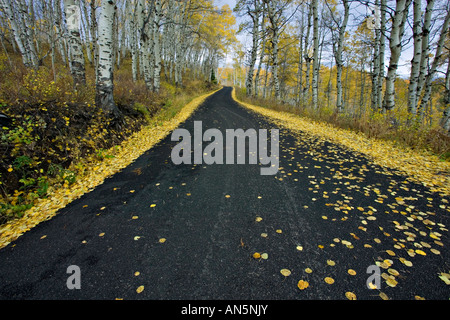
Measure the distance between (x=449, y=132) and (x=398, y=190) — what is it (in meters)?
4.99

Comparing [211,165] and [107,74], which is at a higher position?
[107,74]

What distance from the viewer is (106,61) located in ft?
21.9

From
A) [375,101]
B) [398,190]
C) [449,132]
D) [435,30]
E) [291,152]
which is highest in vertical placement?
[435,30]

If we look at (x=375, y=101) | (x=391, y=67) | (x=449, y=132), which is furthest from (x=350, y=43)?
(x=449, y=132)

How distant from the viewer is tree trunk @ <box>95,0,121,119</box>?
6.23m

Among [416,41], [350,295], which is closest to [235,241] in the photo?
[350,295]

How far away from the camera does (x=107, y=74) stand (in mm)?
6789

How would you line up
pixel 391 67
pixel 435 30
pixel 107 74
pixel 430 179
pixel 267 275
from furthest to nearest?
pixel 435 30
pixel 391 67
pixel 107 74
pixel 430 179
pixel 267 275

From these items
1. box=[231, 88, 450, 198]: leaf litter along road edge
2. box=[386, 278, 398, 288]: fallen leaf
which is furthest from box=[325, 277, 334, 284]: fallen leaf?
box=[231, 88, 450, 198]: leaf litter along road edge

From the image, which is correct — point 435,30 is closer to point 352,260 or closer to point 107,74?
point 352,260

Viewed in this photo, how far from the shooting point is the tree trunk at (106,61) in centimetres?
623

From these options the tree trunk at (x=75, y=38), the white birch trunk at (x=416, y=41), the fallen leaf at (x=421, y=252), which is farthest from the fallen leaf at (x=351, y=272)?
the tree trunk at (x=75, y=38)

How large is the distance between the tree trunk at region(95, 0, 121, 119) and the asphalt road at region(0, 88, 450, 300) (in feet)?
12.8

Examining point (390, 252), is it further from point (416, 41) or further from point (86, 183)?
point (416, 41)
